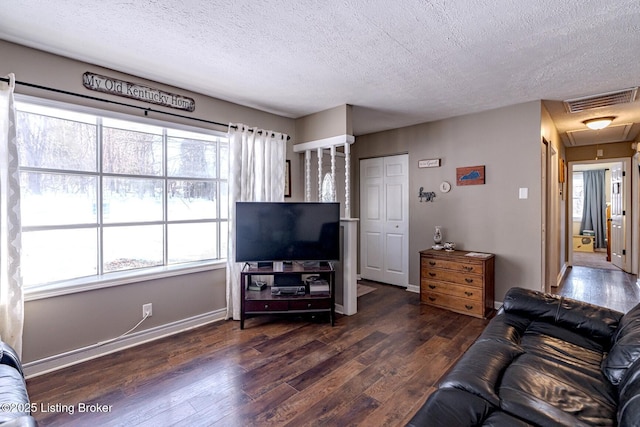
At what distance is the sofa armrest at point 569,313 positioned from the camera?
1.88 metres

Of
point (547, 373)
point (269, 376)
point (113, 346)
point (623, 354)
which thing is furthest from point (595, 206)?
point (113, 346)

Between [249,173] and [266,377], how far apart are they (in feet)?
6.73

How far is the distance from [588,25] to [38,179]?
157 inches

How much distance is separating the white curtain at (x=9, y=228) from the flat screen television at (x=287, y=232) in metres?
1.61

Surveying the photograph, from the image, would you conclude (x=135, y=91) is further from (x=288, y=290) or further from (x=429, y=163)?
(x=429, y=163)

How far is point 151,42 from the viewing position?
2.18 meters

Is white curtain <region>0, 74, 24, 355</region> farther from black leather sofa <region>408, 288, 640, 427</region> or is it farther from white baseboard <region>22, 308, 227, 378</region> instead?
black leather sofa <region>408, 288, 640, 427</region>

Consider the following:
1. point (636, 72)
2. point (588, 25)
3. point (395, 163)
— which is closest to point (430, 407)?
point (588, 25)

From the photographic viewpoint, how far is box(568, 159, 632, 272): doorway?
5.49 meters

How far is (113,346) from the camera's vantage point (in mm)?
2639

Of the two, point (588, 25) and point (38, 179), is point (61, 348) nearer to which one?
point (38, 179)

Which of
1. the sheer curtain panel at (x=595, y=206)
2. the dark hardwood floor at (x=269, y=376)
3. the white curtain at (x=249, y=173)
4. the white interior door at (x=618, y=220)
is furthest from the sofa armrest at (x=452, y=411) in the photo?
the sheer curtain panel at (x=595, y=206)

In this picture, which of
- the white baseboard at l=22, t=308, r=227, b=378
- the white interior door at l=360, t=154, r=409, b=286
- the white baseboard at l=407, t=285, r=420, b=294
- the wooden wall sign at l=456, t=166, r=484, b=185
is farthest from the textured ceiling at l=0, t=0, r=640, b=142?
the white baseboard at l=407, t=285, r=420, b=294

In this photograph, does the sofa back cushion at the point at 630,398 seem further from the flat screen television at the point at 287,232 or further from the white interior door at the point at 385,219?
the white interior door at the point at 385,219
